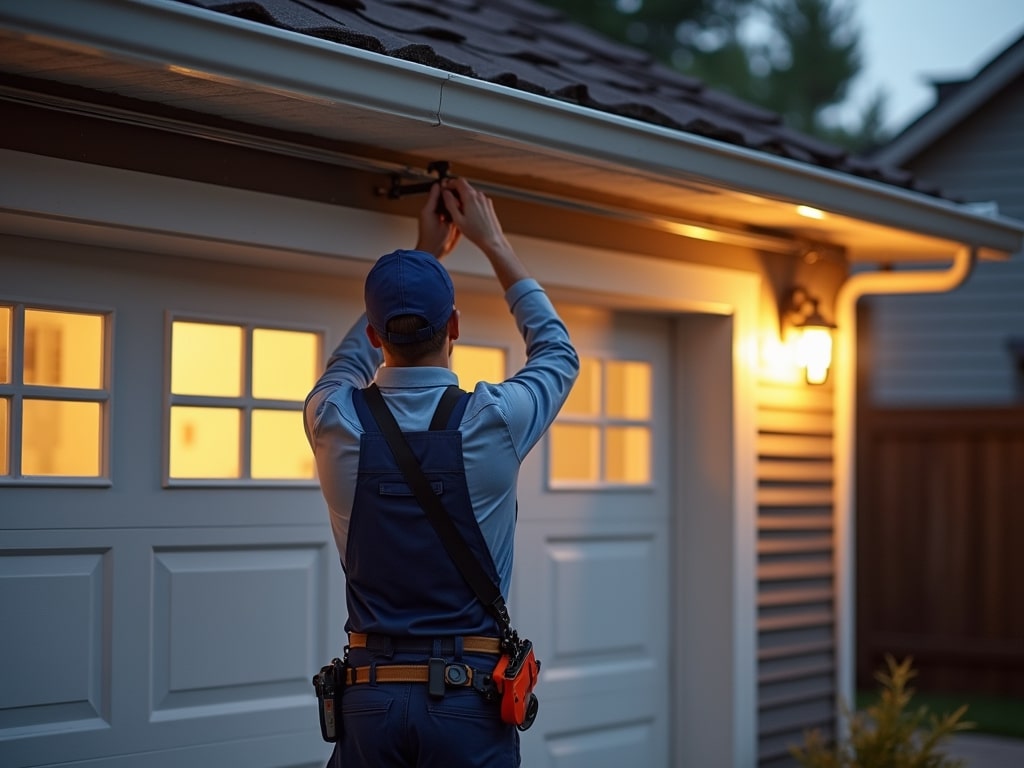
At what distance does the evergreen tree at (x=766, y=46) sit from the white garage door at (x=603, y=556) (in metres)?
13.4

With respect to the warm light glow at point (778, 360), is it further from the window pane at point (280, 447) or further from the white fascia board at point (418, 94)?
the window pane at point (280, 447)

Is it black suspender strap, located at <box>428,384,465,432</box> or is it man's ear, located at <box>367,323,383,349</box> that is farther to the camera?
man's ear, located at <box>367,323,383,349</box>

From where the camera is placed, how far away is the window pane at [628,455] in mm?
5309

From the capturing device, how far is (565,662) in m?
5.02

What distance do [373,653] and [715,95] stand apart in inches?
144

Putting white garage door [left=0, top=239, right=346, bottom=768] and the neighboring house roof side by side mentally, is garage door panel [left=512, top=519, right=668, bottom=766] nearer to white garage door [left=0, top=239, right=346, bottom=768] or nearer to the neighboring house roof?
white garage door [left=0, top=239, right=346, bottom=768]

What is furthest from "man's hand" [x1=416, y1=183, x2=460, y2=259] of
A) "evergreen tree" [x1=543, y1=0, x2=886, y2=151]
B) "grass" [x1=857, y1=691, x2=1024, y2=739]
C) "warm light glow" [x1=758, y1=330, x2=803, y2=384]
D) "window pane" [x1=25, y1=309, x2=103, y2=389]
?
"evergreen tree" [x1=543, y1=0, x2=886, y2=151]

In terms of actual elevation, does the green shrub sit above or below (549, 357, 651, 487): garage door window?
below

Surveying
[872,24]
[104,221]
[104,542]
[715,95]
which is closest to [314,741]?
[104,542]

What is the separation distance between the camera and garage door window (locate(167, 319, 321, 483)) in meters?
3.98

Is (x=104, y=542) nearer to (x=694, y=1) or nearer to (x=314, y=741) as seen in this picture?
(x=314, y=741)

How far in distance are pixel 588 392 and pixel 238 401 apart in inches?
60.8

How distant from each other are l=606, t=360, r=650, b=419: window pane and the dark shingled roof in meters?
0.99

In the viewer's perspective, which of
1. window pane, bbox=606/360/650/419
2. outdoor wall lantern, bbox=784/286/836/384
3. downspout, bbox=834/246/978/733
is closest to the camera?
window pane, bbox=606/360/650/419
